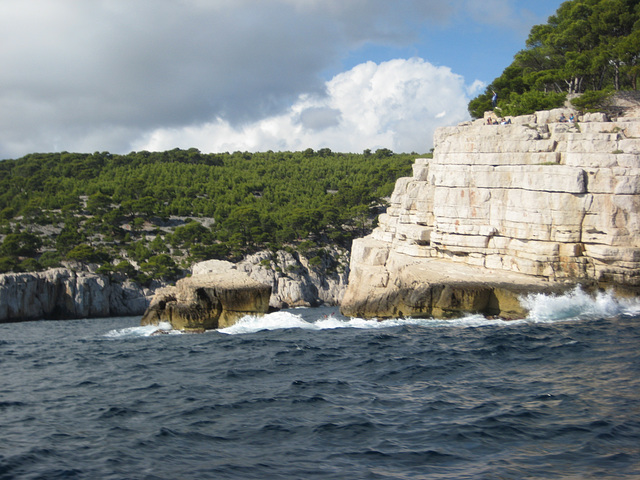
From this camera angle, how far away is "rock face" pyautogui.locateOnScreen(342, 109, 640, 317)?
94.1 feet

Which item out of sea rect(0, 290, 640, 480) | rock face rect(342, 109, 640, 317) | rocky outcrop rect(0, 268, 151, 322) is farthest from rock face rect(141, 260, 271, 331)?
rocky outcrop rect(0, 268, 151, 322)

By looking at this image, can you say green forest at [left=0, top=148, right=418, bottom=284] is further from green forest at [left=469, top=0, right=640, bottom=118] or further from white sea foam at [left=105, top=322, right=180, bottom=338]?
white sea foam at [left=105, top=322, right=180, bottom=338]

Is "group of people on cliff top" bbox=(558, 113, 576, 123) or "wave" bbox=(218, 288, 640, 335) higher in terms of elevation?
"group of people on cliff top" bbox=(558, 113, 576, 123)

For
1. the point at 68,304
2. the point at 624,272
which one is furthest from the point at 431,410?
the point at 68,304

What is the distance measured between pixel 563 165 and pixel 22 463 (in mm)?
27591

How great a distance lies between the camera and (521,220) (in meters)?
30.4

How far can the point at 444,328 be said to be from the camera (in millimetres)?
26594

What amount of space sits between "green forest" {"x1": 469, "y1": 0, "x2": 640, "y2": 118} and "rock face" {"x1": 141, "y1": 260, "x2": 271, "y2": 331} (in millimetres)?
22439

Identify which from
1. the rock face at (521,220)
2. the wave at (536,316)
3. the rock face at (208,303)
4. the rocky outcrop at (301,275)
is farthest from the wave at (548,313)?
the rocky outcrop at (301,275)

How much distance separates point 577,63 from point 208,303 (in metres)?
31.6

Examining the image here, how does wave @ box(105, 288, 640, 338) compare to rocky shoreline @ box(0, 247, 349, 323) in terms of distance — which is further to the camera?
rocky shoreline @ box(0, 247, 349, 323)

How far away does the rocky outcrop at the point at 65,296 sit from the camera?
50.8 metres

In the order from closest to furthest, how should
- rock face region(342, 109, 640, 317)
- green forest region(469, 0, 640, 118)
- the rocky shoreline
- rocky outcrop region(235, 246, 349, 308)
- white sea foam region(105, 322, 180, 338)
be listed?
rock face region(342, 109, 640, 317) < white sea foam region(105, 322, 180, 338) < green forest region(469, 0, 640, 118) < the rocky shoreline < rocky outcrop region(235, 246, 349, 308)

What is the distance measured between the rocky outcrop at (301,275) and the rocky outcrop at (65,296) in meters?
12.3
